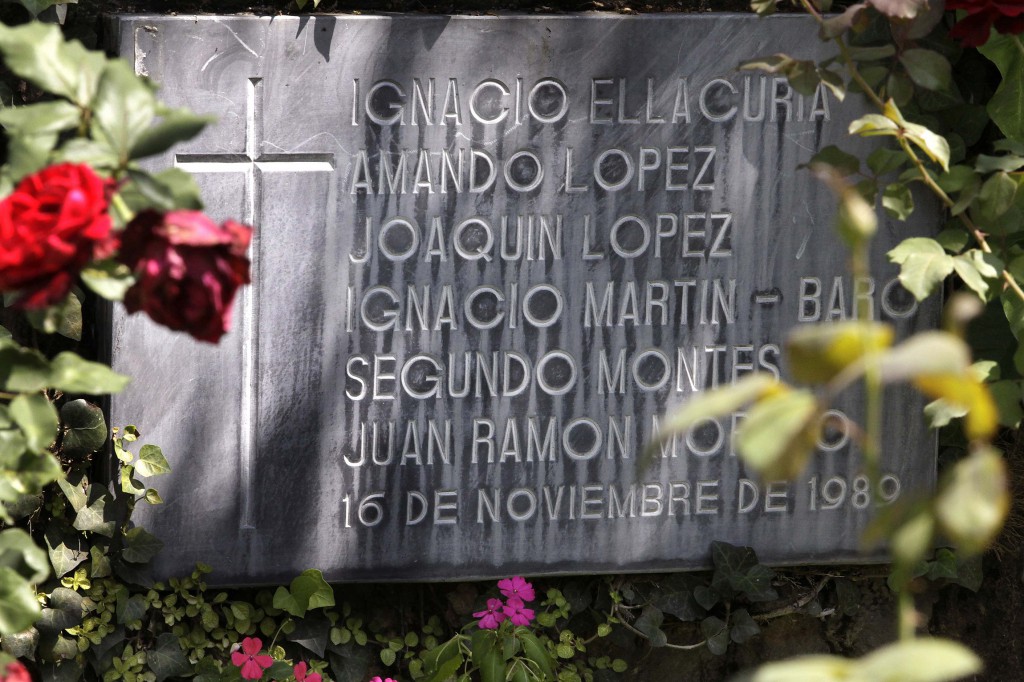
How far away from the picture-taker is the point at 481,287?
2127 millimetres

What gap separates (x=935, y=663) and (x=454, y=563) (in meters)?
1.64

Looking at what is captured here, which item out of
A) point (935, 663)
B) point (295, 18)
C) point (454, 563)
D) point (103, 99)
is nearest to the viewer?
point (935, 663)

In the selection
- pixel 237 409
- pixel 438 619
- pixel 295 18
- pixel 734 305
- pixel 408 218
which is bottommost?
pixel 438 619

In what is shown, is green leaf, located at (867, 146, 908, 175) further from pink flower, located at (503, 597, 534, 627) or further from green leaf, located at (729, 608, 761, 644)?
pink flower, located at (503, 597, 534, 627)

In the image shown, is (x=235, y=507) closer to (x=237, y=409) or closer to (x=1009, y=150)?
(x=237, y=409)

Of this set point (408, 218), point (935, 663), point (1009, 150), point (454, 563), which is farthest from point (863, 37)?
point (935, 663)

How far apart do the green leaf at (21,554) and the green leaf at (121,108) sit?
41 centimetres

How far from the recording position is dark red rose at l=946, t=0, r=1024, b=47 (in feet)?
6.33

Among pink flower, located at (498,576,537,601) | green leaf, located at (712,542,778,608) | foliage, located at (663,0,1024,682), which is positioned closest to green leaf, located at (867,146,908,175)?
foliage, located at (663,0,1024,682)

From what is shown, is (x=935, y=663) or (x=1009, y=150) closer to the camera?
(x=935, y=663)

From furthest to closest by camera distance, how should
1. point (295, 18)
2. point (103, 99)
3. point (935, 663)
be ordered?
point (295, 18), point (103, 99), point (935, 663)

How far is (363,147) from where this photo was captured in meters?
2.07

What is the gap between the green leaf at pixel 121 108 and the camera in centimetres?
97

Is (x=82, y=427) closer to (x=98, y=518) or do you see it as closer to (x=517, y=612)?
(x=98, y=518)
